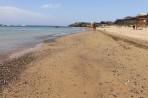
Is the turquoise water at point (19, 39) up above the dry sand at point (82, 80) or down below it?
below

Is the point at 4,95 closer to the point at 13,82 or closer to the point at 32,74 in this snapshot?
the point at 13,82

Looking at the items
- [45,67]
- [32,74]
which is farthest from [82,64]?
[32,74]

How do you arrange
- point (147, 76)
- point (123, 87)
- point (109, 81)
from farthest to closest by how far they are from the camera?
point (147, 76), point (109, 81), point (123, 87)

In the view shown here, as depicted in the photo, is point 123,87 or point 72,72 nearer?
point 123,87

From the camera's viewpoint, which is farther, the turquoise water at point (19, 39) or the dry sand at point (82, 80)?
the turquoise water at point (19, 39)

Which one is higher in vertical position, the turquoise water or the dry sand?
the dry sand

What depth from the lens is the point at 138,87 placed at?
8859 mm

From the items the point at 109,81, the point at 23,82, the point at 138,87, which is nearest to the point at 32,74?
the point at 23,82

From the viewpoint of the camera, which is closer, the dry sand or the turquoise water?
the dry sand

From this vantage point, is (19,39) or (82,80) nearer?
(82,80)

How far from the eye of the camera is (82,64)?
12930 millimetres

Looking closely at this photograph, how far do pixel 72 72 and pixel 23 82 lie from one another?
7.24ft

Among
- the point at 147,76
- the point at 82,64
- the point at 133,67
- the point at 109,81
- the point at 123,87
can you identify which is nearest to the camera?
the point at 123,87

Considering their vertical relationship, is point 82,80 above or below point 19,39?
above
